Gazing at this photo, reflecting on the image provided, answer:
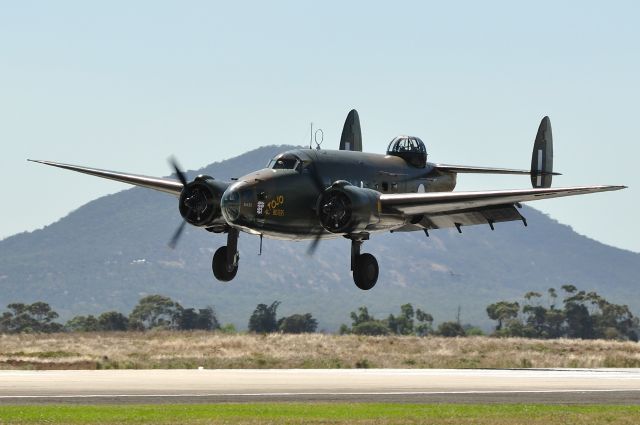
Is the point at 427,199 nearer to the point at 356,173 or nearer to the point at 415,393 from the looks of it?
the point at 356,173

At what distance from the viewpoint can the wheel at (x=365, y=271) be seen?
5434 centimetres

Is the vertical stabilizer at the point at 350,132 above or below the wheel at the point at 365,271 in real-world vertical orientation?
above

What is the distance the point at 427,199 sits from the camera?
53.2 metres

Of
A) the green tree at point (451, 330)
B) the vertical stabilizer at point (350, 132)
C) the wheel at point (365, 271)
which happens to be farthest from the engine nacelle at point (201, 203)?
the green tree at point (451, 330)

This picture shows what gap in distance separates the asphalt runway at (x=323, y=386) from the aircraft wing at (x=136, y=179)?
31.0 ft

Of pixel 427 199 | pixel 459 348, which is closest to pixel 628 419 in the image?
pixel 427 199

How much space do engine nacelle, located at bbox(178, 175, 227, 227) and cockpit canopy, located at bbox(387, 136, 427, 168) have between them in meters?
12.1

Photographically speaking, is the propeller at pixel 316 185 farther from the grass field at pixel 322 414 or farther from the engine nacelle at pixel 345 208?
the grass field at pixel 322 414

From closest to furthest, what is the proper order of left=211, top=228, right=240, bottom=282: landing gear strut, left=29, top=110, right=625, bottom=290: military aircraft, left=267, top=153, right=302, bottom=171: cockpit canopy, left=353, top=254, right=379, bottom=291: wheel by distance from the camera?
left=29, top=110, right=625, bottom=290: military aircraft < left=211, top=228, right=240, bottom=282: landing gear strut < left=267, top=153, right=302, bottom=171: cockpit canopy < left=353, top=254, right=379, bottom=291: wheel

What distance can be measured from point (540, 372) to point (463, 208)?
2621 cm

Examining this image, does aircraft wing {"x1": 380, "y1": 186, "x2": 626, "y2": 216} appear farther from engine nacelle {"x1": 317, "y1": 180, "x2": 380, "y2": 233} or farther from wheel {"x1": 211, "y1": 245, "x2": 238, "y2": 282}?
wheel {"x1": 211, "y1": 245, "x2": 238, "y2": 282}

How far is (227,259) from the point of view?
53188 millimetres

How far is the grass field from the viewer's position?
47031mm

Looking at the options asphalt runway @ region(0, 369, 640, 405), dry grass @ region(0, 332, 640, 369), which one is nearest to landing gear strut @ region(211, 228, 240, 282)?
asphalt runway @ region(0, 369, 640, 405)
